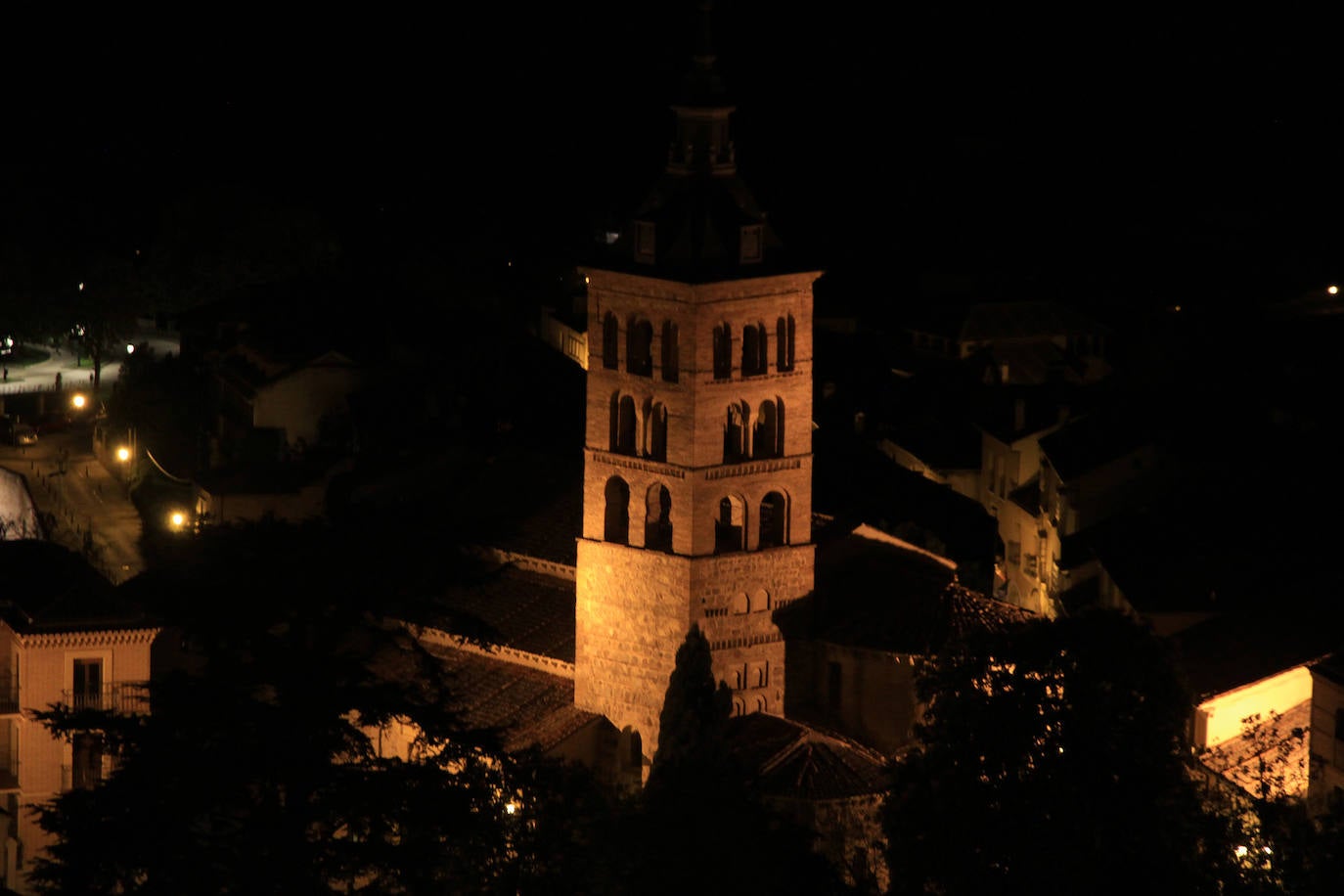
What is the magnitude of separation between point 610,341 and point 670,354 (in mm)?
1323

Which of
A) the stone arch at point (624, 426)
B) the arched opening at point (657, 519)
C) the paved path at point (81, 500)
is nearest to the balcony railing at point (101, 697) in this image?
the arched opening at point (657, 519)

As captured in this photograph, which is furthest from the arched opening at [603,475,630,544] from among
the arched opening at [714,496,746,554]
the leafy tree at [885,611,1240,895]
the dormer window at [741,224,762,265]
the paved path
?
the paved path

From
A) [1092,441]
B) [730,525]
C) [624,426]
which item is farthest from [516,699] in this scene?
[1092,441]

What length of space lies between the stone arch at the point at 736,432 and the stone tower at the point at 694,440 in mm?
40

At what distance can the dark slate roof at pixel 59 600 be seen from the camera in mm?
62125

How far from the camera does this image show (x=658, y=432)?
6194 cm

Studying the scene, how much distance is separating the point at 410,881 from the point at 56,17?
97.6 metres

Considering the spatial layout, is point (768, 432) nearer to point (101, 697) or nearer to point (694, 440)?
point (694, 440)

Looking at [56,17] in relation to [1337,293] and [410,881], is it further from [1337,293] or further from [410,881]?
[410,881]

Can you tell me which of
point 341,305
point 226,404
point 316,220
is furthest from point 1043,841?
point 316,220

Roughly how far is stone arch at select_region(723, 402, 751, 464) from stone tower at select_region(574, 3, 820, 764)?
1.6 inches

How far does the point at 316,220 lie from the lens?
130000 millimetres

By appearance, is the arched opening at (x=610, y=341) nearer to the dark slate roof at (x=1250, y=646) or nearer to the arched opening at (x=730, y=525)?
the arched opening at (x=730, y=525)

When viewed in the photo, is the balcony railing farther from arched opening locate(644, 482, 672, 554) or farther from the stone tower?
arched opening locate(644, 482, 672, 554)
